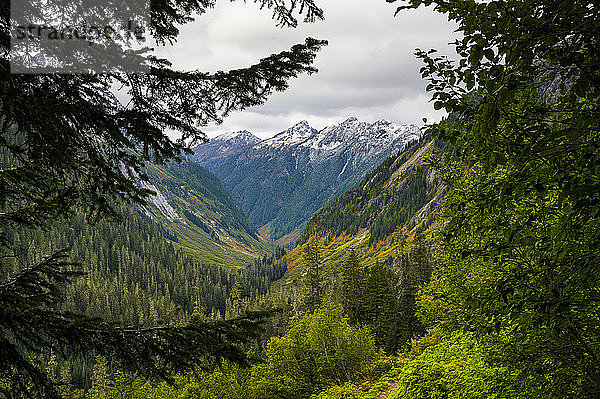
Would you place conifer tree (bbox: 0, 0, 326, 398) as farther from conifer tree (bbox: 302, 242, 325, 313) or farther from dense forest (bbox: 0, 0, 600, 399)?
conifer tree (bbox: 302, 242, 325, 313)

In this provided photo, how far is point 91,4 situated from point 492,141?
187 inches

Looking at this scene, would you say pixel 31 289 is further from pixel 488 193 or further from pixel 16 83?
pixel 488 193

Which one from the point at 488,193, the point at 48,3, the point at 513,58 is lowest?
the point at 488,193

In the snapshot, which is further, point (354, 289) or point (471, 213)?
point (354, 289)

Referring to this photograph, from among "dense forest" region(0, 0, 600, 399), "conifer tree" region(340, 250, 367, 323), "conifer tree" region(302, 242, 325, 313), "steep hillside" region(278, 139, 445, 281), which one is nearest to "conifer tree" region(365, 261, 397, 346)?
"conifer tree" region(340, 250, 367, 323)

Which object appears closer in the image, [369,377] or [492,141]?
[492,141]

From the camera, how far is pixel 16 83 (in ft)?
11.4

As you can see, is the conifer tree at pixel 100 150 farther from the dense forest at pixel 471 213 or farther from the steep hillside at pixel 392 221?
the steep hillside at pixel 392 221

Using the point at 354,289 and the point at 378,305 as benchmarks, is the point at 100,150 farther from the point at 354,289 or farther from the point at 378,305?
the point at 354,289

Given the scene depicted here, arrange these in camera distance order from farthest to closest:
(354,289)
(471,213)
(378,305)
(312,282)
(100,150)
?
(312,282)
(354,289)
(378,305)
(471,213)
(100,150)

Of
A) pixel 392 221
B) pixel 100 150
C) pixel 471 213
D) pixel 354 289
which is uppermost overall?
pixel 392 221

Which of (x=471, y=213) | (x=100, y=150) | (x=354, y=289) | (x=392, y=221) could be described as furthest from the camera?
(x=392, y=221)

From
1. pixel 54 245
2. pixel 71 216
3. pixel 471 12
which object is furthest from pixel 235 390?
pixel 54 245

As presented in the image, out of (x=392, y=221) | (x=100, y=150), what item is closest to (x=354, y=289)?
(x=100, y=150)
